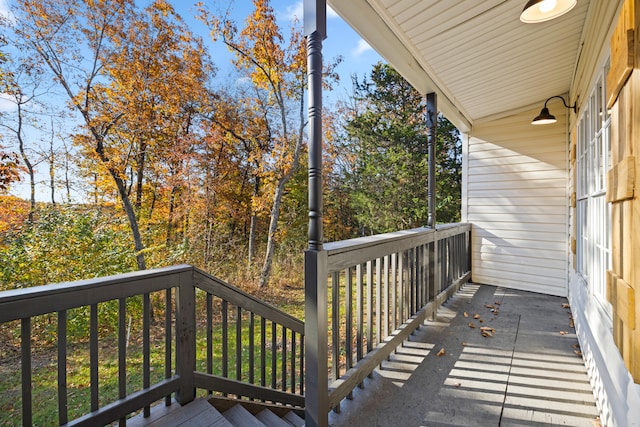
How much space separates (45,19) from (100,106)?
1.88 metres

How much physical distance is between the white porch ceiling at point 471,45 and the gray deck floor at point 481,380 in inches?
104

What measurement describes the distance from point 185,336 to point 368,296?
4.43 ft

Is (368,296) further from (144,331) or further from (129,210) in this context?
(129,210)

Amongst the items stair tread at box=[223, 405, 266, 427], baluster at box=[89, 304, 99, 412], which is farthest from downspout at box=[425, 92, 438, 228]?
baluster at box=[89, 304, 99, 412]

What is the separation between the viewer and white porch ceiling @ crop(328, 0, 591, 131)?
7.66ft

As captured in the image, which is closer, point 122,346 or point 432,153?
point 122,346

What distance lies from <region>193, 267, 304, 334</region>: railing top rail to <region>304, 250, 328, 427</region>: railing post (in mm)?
495

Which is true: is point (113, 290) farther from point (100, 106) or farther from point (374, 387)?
point (100, 106)

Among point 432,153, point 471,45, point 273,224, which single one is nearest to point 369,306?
point 432,153

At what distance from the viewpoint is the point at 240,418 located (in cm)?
191

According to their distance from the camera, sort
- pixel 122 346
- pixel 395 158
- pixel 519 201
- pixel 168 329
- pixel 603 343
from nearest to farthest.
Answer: pixel 122 346
pixel 168 329
pixel 603 343
pixel 519 201
pixel 395 158

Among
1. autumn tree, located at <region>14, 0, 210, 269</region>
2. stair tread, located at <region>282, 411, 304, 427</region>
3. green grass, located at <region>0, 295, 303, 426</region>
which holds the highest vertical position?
autumn tree, located at <region>14, 0, 210, 269</region>

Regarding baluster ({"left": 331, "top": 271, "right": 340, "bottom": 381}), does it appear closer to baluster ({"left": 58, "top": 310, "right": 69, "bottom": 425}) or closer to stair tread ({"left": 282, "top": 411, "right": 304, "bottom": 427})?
stair tread ({"left": 282, "top": 411, "right": 304, "bottom": 427})

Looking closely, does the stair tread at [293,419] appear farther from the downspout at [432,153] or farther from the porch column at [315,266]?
the downspout at [432,153]
